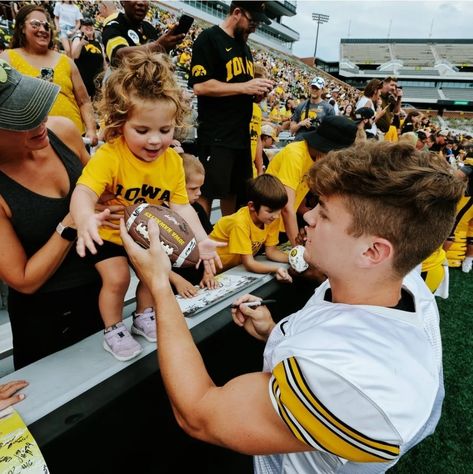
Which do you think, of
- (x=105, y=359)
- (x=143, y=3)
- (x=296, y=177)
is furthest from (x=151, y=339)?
(x=143, y=3)

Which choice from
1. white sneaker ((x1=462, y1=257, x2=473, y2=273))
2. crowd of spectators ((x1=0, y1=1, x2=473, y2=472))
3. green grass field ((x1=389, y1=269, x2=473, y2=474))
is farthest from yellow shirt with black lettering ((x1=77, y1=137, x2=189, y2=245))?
white sneaker ((x1=462, y1=257, x2=473, y2=273))

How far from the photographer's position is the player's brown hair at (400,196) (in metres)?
0.97

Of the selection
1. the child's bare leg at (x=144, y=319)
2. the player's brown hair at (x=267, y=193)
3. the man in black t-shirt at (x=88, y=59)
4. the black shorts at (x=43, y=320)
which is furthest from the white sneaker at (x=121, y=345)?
the man in black t-shirt at (x=88, y=59)

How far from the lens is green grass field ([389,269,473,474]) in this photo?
219 cm

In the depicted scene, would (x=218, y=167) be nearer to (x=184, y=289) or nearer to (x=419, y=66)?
(x=184, y=289)

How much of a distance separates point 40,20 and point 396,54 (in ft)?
230

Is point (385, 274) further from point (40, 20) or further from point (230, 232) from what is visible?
point (40, 20)

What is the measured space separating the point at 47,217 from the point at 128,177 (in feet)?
1.49

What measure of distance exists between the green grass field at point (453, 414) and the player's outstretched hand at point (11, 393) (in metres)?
2.01

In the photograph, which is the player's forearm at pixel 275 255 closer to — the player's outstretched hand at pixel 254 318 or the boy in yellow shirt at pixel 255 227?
the boy in yellow shirt at pixel 255 227

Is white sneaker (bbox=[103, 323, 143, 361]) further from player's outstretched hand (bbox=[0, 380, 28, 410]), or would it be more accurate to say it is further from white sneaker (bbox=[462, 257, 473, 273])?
white sneaker (bbox=[462, 257, 473, 273])

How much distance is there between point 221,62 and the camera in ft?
10.2

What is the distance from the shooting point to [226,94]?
3080mm

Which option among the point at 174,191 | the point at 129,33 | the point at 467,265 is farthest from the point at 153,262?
the point at 467,265
